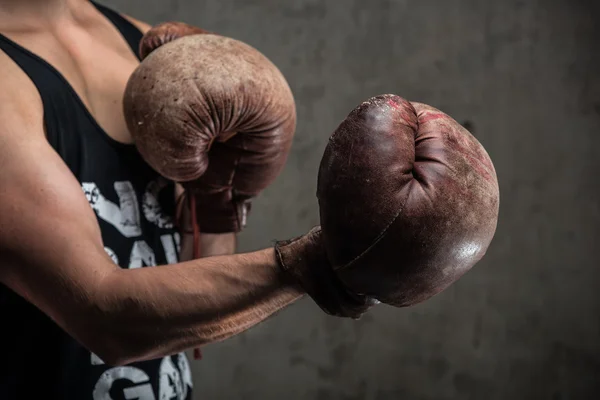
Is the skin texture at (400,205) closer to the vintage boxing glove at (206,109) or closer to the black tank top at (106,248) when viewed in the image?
the vintage boxing glove at (206,109)

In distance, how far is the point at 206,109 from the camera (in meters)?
0.95

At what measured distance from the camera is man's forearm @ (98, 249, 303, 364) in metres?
0.77

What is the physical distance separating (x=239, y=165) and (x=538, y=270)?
5.09 ft

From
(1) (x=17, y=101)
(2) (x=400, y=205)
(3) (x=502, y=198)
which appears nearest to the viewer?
(2) (x=400, y=205)

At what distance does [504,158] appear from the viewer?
7.57 feet

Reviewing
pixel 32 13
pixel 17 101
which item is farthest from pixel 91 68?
pixel 17 101

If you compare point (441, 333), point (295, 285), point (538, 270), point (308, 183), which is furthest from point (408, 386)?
point (295, 285)

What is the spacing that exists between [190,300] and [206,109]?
0.95 feet

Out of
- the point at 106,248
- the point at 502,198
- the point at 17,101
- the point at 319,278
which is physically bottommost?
the point at 502,198

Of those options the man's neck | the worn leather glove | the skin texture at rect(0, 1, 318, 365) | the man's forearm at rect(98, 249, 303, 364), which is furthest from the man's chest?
the worn leather glove

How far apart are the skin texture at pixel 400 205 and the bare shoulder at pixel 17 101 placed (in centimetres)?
42

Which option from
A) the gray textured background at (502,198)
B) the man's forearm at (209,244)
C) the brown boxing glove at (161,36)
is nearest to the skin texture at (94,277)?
the brown boxing glove at (161,36)

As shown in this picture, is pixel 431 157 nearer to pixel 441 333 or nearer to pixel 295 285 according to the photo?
pixel 295 285

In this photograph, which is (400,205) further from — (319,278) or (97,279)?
(97,279)
